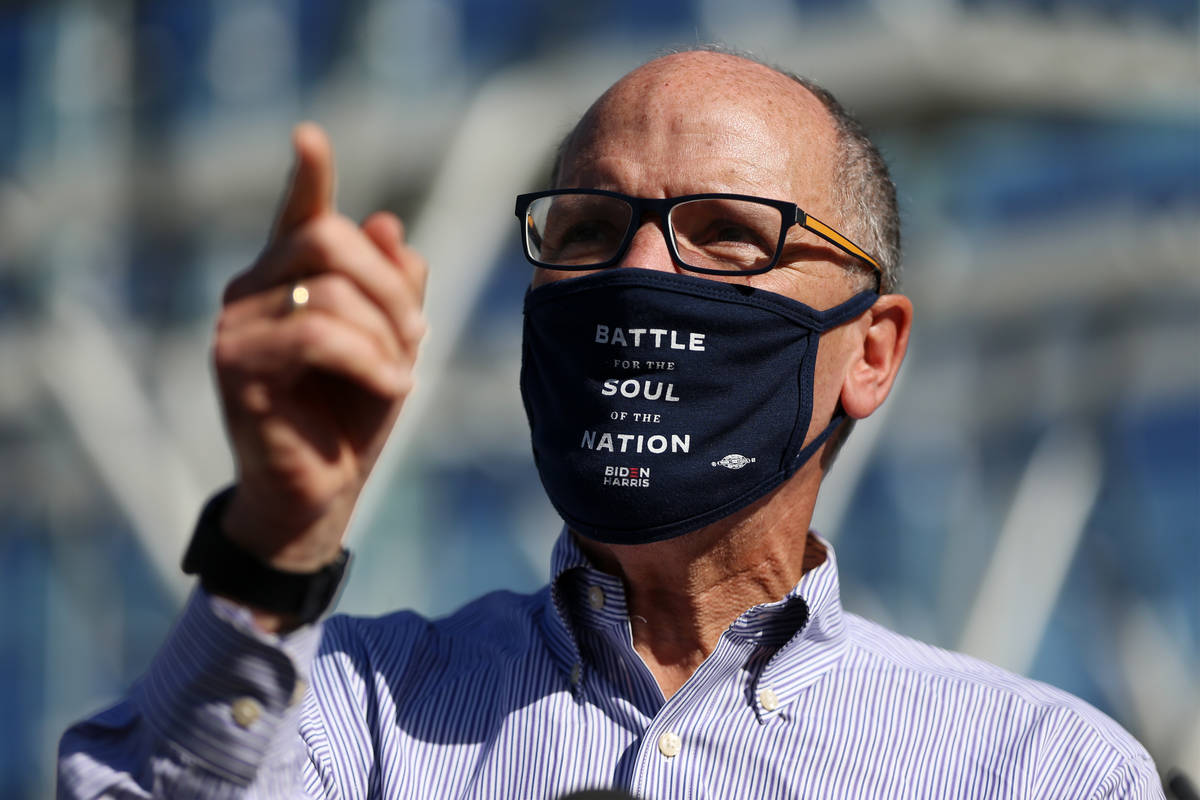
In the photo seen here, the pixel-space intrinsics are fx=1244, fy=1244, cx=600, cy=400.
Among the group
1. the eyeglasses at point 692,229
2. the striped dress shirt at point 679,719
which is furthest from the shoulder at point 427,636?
the eyeglasses at point 692,229

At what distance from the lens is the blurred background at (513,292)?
15.2 ft

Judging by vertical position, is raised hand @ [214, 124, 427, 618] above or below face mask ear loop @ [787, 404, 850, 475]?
above

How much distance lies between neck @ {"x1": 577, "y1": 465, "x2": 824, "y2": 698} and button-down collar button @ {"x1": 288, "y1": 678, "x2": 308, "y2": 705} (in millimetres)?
716

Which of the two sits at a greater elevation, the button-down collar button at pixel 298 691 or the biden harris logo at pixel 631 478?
the biden harris logo at pixel 631 478

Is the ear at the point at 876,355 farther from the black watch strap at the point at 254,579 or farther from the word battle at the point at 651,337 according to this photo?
the black watch strap at the point at 254,579

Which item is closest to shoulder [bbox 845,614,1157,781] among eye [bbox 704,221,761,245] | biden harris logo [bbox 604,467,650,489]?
biden harris logo [bbox 604,467,650,489]

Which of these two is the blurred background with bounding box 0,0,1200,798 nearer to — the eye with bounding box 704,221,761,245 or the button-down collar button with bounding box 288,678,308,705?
the eye with bounding box 704,221,761,245

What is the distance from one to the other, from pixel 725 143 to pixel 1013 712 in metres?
1.03

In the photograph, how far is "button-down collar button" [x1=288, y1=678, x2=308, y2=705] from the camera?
136cm

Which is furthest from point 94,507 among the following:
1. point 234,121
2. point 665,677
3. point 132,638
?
point 665,677

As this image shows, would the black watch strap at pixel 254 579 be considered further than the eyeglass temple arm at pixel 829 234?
No

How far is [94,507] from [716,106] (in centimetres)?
374

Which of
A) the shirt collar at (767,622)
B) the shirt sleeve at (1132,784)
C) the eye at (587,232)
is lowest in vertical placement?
the shirt sleeve at (1132,784)

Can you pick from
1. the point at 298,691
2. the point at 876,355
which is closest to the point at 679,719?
the point at 298,691
